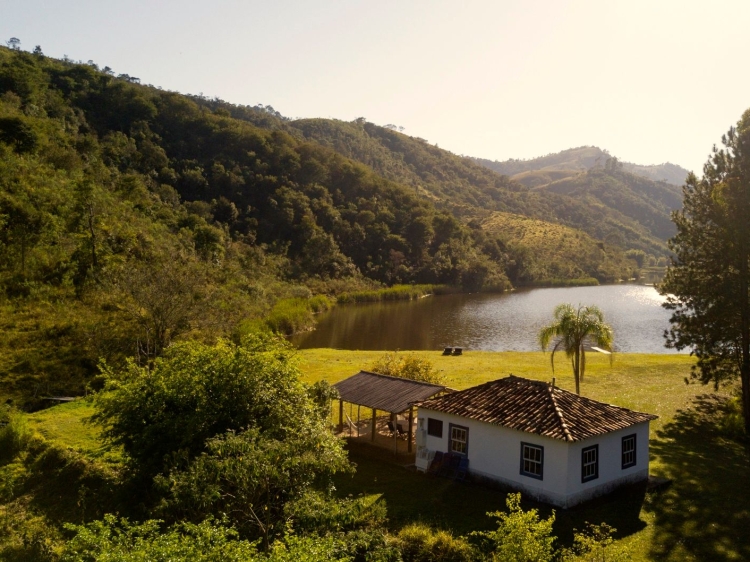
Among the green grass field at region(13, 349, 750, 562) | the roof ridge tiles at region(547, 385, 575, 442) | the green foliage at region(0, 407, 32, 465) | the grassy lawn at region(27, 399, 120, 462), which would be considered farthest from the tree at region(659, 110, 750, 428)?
the green foliage at region(0, 407, 32, 465)

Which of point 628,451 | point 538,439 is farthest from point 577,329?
point 538,439

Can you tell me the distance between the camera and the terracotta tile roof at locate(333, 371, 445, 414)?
2362 centimetres

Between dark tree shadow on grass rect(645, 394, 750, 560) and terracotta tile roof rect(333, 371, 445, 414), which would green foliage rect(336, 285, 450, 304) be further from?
dark tree shadow on grass rect(645, 394, 750, 560)

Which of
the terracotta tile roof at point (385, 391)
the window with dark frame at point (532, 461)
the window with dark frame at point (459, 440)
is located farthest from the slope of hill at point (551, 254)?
the window with dark frame at point (532, 461)

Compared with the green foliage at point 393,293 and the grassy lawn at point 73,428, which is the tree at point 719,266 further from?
the green foliage at point 393,293

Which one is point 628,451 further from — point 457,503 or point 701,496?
point 457,503

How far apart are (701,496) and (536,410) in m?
6.02

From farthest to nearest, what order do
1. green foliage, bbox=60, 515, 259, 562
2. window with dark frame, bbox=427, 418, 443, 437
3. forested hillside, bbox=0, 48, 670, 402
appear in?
forested hillside, bbox=0, 48, 670, 402 → window with dark frame, bbox=427, 418, 443, 437 → green foliage, bbox=60, 515, 259, 562

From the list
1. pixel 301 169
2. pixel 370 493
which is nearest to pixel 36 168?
pixel 370 493

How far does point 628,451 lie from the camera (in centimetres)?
2097

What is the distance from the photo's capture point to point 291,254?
96688 millimetres

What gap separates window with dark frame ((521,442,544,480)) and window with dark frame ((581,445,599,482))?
1.26 meters

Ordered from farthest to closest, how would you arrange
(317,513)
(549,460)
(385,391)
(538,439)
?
(385,391) < (538,439) < (549,460) < (317,513)

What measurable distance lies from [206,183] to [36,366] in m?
67.6
